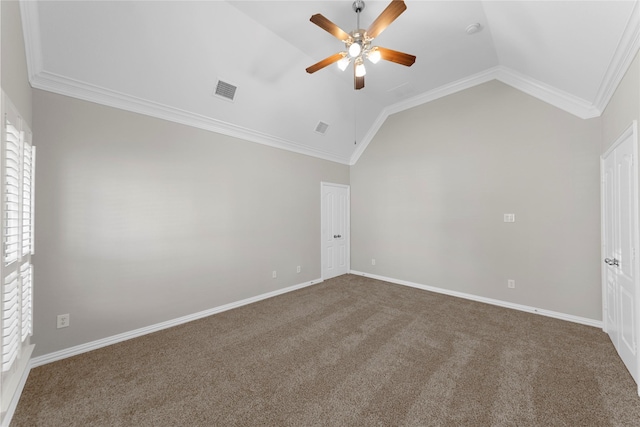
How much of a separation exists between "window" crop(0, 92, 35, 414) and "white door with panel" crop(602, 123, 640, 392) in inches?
178

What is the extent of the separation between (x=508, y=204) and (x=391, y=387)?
10.6ft

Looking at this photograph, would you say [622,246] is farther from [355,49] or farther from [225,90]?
[225,90]

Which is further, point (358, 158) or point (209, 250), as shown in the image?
point (358, 158)

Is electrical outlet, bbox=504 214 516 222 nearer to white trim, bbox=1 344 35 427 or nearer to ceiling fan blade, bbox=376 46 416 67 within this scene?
ceiling fan blade, bbox=376 46 416 67

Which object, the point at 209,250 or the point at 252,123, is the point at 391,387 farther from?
the point at 252,123

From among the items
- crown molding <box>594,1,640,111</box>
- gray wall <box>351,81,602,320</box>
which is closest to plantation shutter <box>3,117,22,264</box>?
crown molding <box>594,1,640,111</box>

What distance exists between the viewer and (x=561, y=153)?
3.40 meters

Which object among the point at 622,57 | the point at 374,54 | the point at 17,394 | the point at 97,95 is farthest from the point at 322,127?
the point at 17,394

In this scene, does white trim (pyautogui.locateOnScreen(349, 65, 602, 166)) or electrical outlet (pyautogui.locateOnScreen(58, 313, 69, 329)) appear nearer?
electrical outlet (pyautogui.locateOnScreen(58, 313, 69, 329))

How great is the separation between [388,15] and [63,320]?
4120 millimetres

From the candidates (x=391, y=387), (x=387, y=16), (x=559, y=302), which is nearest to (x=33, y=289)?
(x=391, y=387)

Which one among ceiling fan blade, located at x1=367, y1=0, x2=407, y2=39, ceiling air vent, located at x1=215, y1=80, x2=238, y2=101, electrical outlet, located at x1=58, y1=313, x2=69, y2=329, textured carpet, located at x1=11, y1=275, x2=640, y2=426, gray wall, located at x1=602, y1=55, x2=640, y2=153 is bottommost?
textured carpet, located at x1=11, y1=275, x2=640, y2=426

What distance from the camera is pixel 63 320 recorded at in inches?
98.7

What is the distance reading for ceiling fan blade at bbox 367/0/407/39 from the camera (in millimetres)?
1905
